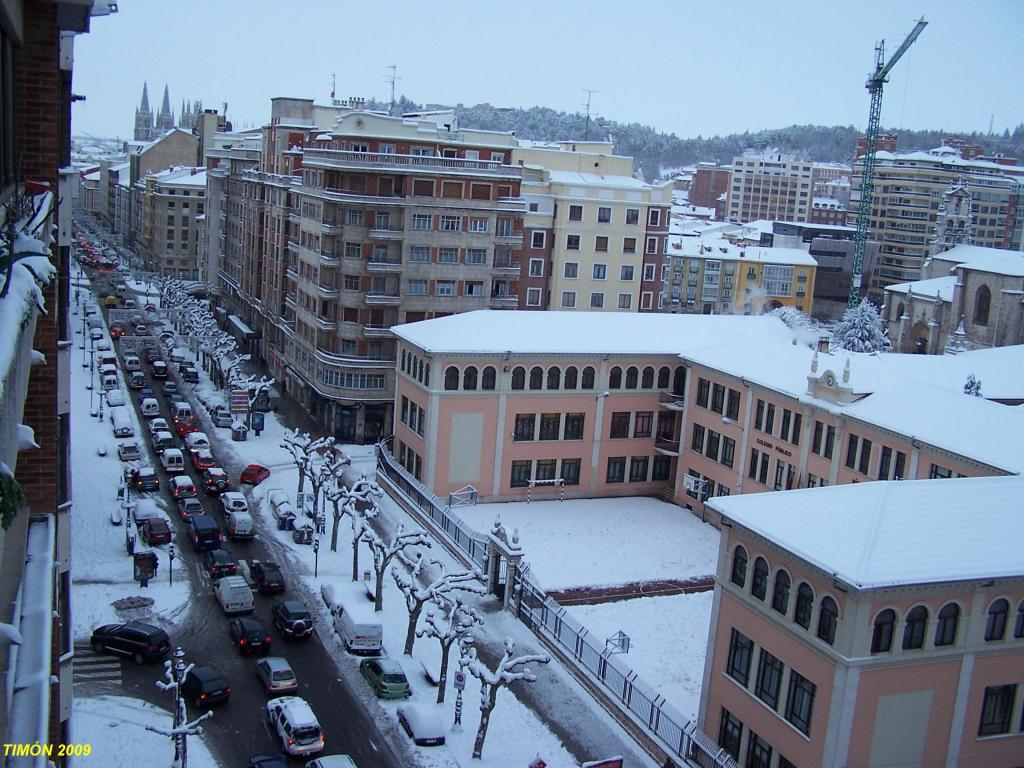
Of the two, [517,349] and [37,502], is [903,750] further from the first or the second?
[517,349]

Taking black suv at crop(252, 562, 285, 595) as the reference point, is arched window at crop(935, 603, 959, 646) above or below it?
above

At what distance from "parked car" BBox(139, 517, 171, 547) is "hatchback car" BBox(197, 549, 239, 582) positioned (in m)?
2.45

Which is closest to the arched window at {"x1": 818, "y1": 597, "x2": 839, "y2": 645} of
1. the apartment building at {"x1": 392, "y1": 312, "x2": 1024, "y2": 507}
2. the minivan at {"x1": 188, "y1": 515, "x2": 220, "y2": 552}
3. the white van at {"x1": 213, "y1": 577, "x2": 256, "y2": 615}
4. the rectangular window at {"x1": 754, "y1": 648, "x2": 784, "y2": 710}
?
the rectangular window at {"x1": 754, "y1": 648, "x2": 784, "y2": 710}

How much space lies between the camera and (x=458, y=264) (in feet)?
200

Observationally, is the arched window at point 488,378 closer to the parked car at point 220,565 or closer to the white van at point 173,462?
the parked car at point 220,565

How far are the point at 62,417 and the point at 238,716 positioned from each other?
16887mm

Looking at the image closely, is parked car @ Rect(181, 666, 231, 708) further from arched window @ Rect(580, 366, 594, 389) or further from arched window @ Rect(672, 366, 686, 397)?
arched window @ Rect(672, 366, 686, 397)

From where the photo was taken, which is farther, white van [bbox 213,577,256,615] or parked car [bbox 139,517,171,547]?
parked car [bbox 139,517,171,547]

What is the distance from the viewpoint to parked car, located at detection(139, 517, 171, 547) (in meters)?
40.9

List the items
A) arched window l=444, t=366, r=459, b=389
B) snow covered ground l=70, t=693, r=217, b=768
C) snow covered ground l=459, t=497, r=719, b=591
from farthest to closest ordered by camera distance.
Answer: arched window l=444, t=366, r=459, b=389, snow covered ground l=459, t=497, r=719, b=591, snow covered ground l=70, t=693, r=217, b=768

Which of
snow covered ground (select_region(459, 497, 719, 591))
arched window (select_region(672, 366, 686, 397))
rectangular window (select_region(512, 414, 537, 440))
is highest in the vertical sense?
arched window (select_region(672, 366, 686, 397))

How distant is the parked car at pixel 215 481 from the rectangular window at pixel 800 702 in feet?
101

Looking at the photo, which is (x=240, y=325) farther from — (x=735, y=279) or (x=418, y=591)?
(x=418, y=591)

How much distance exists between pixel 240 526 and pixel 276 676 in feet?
44.9
